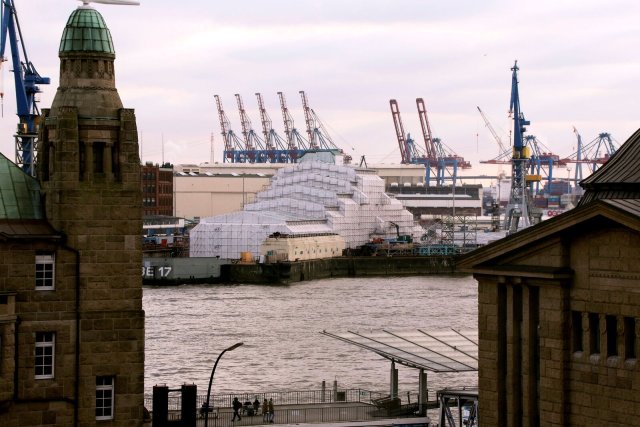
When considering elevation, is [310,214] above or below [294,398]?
above

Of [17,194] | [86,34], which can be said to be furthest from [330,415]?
[86,34]

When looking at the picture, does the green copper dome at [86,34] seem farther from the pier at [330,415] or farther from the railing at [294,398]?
the railing at [294,398]

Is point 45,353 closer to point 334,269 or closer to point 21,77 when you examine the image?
point 21,77

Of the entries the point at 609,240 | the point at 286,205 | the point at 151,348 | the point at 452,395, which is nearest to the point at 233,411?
the point at 452,395

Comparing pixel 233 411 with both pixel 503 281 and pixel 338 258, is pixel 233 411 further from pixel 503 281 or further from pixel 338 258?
pixel 338 258

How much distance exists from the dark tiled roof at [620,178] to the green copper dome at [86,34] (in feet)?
38.3

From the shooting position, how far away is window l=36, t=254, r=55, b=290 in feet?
106

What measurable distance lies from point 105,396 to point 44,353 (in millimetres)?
1711

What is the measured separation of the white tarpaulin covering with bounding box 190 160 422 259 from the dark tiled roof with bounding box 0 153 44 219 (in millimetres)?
113071

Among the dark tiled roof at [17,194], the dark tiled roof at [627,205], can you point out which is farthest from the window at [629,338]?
the dark tiled roof at [17,194]

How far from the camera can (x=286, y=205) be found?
168 m

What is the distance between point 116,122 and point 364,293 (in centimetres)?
8394

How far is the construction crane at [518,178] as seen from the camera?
174500 millimetres

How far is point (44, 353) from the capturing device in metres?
32.3
